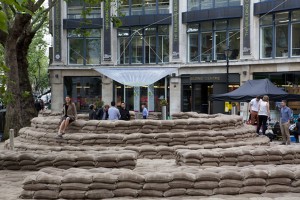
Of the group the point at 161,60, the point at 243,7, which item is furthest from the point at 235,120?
the point at 161,60

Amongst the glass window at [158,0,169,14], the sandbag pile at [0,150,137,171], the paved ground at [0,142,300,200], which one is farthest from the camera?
the glass window at [158,0,169,14]

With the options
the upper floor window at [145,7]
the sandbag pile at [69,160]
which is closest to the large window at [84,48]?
the upper floor window at [145,7]

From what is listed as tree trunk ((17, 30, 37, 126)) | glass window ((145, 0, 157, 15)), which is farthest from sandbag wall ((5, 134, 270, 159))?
glass window ((145, 0, 157, 15))

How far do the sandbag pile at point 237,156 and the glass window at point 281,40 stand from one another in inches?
804

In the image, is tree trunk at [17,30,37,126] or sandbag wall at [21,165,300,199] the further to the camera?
tree trunk at [17,30,37,126]

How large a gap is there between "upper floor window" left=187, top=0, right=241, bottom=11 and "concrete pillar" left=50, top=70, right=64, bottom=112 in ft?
41.1

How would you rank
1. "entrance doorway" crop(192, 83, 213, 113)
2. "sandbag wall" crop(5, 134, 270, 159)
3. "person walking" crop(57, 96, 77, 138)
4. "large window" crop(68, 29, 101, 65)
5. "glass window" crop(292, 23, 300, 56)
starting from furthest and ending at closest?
"large window" crop(68, 29, 101, 65)
"entrance doorway" crop(192, 83, 213, 113)
"glass window" crop(292, 23, 300, 56)
"person walking" crop(57, 96, 77, 138)
"sandbag wall" crop(5, 134, 270, 159)

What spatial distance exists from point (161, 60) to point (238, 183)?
30046mm

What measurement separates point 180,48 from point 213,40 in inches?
105

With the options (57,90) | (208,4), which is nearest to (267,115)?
(208,4)

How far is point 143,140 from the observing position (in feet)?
50.0

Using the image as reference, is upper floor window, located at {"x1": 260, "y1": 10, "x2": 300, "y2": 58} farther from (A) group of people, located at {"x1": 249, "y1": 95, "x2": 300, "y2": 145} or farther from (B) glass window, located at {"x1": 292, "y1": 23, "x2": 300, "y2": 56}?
(A) group of people, located at {"x1": 249, "y1": 95, "x2": 300, "y2": 145}

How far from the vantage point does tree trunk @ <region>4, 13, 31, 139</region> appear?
2105 cm

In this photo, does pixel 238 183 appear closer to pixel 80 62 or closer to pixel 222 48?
pixel 222 48
